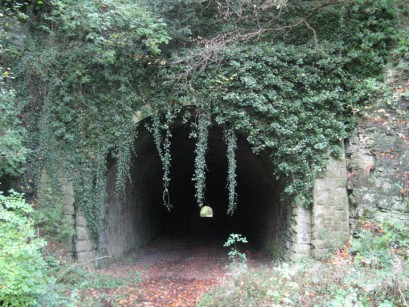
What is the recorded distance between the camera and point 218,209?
61.5ft

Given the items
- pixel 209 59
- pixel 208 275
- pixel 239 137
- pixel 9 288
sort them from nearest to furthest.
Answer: pixel 9 288
pixel 209 59
pixel 208 275
pixel 239 137

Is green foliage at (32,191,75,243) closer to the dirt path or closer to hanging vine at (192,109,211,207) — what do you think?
the dirt path

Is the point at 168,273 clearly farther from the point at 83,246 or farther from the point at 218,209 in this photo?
the point at 218,209

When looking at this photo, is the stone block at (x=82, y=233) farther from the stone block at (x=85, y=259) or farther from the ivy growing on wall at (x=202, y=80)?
the stone block at (x=85, y=259)

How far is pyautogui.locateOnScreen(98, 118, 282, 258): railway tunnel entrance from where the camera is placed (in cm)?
927

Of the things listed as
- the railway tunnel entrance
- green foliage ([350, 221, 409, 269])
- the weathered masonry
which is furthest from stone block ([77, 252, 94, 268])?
green foliage ([350, 221, 409, 269])

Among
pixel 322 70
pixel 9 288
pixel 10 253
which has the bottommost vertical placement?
pixel 9 288

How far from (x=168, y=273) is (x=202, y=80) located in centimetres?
454

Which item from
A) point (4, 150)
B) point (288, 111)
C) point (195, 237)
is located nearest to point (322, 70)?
point (288, 111)

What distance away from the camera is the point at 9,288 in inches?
164

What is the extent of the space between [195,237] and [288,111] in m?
9.91

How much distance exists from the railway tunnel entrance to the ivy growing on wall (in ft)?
3.07

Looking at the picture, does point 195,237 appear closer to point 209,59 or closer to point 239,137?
point 239,137

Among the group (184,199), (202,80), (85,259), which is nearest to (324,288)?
(202,80)
